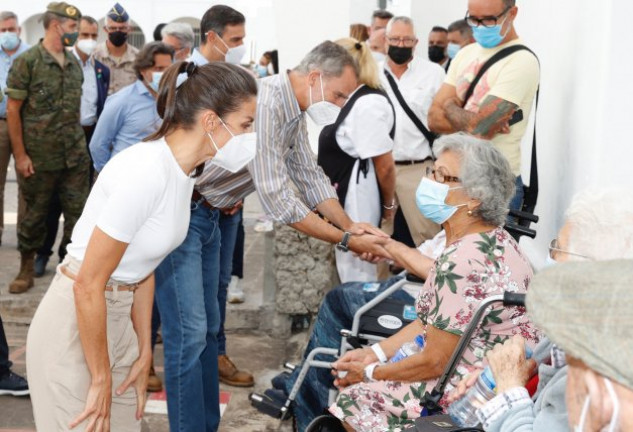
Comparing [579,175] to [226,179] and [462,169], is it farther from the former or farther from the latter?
[226,179]

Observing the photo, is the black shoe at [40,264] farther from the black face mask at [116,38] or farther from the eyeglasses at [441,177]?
the eyeglasses at [441,177]

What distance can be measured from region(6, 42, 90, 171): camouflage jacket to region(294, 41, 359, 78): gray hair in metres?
2.73

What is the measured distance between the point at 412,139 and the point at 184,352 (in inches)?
98.5

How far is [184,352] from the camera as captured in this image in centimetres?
355

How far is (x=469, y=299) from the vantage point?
9.44ft

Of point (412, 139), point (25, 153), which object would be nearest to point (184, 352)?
point (412, 139)

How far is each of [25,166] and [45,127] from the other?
0.31 m

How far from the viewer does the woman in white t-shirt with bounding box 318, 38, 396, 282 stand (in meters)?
4.90

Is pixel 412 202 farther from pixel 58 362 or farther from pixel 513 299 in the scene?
pixel 58 362

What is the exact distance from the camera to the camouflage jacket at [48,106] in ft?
19.7

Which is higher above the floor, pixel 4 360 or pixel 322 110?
pixel 322 110

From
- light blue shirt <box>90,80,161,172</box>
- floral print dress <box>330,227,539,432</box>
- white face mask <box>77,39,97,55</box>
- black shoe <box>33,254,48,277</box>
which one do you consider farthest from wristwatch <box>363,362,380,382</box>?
white face mask <box>77,39,97,55</box>

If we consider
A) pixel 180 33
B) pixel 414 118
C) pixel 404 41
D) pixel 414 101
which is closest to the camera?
pixel 414 118

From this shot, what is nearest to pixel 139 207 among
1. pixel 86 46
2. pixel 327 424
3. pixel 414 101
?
pixel 327 424
